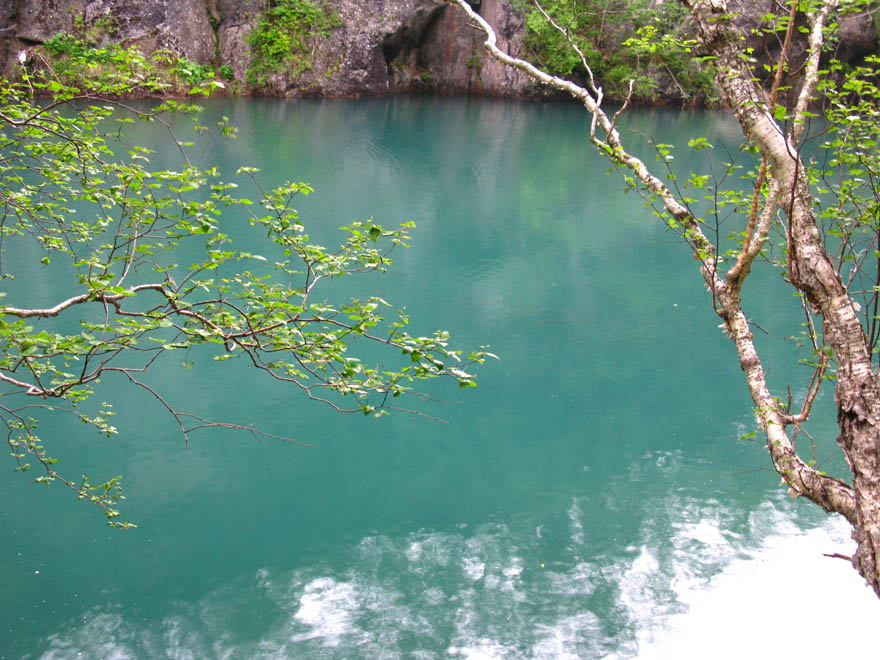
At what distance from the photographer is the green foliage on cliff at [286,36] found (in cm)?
2258

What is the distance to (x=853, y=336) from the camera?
89.4 inches

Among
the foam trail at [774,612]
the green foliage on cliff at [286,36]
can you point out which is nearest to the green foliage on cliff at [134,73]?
the foam trail at [774,612]

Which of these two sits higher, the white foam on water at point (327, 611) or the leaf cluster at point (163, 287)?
the leaf cluster at point (163, 287)

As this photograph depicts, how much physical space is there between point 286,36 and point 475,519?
21334 mm

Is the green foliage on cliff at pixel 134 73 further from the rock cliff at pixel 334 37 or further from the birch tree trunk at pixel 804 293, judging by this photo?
the rock cliff at pixel 334 37

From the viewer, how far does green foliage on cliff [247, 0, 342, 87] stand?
74.1 ft

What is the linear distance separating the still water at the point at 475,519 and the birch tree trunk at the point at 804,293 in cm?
218

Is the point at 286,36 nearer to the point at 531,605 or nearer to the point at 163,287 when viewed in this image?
the point at 531,605

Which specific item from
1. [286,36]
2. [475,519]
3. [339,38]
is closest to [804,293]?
[475,519]

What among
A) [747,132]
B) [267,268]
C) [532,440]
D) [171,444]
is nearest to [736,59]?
[747,132]

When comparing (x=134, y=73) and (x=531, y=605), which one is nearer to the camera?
(x=134, y=73)

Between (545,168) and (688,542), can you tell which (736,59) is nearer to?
(688,542)

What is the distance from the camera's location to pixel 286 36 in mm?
22656

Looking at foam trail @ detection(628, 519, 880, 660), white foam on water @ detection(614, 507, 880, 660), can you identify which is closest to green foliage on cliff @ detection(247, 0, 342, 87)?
white foam on water @ detection(614, 507, 880, 660)
